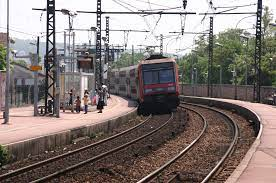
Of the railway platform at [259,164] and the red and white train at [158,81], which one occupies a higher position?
the red and white train at [158,81]

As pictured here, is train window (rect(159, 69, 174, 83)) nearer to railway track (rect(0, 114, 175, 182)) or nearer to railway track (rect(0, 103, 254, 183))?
railway track (rect(0, 103, 254, 183))

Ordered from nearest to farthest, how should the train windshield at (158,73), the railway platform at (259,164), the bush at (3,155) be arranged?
the railway platform at (259,164), the bush at (3,155), the train windshield at (158,73)

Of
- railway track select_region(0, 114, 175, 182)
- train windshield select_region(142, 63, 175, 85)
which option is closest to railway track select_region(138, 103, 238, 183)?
railway track select_region(0, 114, 175, 182)

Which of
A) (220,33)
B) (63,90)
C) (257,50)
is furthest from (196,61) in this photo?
(63,90)

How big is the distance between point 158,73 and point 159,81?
1.65ft

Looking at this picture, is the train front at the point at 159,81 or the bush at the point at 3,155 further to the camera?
the train front at the point at 159,81

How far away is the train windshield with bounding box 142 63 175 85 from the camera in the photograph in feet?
116

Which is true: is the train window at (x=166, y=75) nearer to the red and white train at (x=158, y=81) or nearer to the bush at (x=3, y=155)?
the red and white train at (x=158, y=81)

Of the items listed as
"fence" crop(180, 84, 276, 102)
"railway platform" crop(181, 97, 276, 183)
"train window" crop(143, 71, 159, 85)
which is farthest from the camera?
"fence" crop(180, 84, 276, 102)

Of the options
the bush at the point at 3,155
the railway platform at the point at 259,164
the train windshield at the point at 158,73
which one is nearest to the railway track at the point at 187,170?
the railway platform at the point at 259,164

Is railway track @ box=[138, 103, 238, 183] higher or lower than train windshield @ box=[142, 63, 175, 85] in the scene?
lower

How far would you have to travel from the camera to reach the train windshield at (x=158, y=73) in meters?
35.4

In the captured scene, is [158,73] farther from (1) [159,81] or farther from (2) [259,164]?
(2) [259,164]

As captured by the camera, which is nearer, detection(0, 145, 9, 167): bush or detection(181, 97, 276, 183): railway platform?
detection(181, 97, 276, 183): railway platform
